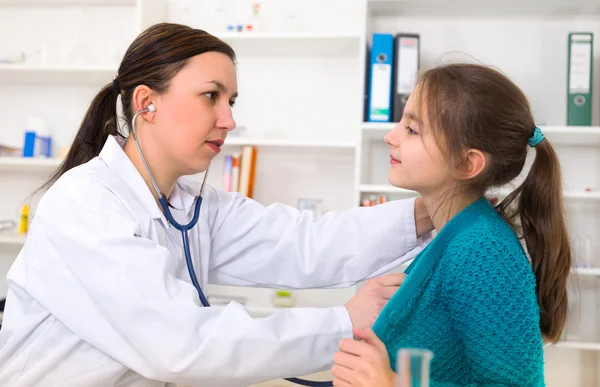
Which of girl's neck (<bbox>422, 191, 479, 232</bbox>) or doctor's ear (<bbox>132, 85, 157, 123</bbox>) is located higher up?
doctor's ear (<bbox>132, 85, 157, 123</bbox>)

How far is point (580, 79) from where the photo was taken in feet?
8.08

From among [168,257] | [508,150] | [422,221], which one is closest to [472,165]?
[508,150]

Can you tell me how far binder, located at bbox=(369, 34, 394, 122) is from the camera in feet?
8.25

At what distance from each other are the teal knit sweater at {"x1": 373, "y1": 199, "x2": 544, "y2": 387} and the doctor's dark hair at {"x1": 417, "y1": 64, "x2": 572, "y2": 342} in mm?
87

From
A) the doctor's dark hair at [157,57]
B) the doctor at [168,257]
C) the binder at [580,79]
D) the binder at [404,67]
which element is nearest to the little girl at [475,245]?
the doctor at [168,257]

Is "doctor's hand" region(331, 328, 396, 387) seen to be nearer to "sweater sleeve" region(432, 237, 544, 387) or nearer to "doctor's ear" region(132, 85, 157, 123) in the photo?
"sweater sleeve" region(432, 237, 544, 387)

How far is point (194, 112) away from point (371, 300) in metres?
0.59

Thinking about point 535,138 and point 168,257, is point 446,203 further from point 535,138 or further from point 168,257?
point 168,257

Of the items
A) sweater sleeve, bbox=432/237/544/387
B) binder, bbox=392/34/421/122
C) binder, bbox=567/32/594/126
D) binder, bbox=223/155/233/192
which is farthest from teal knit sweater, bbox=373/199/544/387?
binder, bbox=223/155/233/192

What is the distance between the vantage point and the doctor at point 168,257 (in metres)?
1.18

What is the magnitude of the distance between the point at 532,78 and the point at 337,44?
84cm

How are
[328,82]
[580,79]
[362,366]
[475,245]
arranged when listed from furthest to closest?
[328,82], [580,79], [475,245], [362,366]

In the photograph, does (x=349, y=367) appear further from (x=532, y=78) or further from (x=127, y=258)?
(x=532, y=78)

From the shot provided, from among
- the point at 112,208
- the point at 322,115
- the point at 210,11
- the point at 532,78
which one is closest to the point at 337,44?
the point at 322,115
